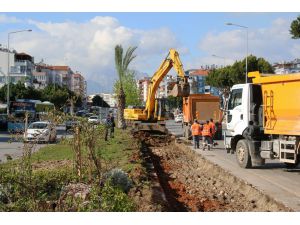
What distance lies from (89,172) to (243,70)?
58.7 metres

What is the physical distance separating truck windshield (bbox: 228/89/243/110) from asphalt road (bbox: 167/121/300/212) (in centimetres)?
223

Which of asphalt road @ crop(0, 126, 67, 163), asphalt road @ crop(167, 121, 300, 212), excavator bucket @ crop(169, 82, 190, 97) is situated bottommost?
asphalt road @ crop(167, 121, 300, 212)

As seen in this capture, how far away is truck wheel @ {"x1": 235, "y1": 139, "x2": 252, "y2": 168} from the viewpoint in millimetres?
17125

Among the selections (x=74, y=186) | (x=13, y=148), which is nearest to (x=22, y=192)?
(x=74, y=186)

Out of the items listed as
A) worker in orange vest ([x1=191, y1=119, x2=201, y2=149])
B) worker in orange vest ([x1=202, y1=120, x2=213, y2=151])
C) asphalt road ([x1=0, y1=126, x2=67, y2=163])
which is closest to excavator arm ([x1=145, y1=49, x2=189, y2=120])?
worker in orange vest ([x1=191, y1=119, x2=201, y2=149])

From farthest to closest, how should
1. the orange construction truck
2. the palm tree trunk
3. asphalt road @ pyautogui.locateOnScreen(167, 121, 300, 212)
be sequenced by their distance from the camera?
the palm tree trunk → the orange construction truck → asphalt road @ pyautogui.locateOnScreen(167, 121, 300, 212)

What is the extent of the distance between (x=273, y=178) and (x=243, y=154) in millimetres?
2413

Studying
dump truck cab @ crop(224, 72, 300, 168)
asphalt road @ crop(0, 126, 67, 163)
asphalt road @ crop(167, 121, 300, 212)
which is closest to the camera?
asphalt road @ crop(0, 126, 67, 163)

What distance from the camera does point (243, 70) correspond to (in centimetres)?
6694

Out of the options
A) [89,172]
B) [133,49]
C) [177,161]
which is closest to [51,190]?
[89,172]

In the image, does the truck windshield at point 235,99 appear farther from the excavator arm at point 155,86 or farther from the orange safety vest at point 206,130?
the excavator arm at point 155,86

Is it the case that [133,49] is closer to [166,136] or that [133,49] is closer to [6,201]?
[166,136]

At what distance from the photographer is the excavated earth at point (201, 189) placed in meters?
11.4

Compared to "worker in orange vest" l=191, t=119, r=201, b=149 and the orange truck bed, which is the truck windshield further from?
"worker in orange vest" l=191, t=119, r=201, b=149
